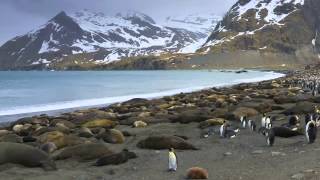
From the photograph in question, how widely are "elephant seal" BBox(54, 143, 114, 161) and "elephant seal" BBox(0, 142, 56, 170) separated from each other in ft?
4.41

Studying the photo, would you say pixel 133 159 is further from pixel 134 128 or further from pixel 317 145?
pixel 134 128

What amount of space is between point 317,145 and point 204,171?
4.65 meters

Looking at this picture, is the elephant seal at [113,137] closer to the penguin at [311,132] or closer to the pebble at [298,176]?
the penguin at [311,132]

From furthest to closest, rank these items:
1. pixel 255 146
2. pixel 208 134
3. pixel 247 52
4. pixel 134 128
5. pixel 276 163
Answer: pixel 247 52 → pixel 134 128 → pixel 208 134 → pixel 255 146 → pixel 276 163

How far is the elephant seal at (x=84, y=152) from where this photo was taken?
14.7 meters

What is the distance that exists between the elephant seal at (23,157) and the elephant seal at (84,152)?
4.41 feet

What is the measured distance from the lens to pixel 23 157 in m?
13.4

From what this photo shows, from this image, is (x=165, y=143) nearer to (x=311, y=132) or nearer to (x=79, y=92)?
(x=311, y=132)

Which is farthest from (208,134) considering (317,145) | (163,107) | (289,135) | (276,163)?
(163,107)

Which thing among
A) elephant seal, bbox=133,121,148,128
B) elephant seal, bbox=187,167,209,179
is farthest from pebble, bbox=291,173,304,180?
elephant seal, bbox=133,121,148,128

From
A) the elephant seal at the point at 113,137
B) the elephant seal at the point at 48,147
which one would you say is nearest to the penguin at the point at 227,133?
the elephant seal at the point at 113,137

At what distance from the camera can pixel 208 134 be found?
1920cm

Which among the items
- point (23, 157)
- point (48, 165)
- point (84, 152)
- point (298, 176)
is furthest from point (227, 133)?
point (298, 176)

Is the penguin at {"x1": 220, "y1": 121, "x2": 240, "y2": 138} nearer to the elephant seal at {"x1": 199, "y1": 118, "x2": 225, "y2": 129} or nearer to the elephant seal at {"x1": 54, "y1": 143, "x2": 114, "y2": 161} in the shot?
the elephant seal at {"x1": 199, "y1": 118, "x2": 225, "y2": 129}
